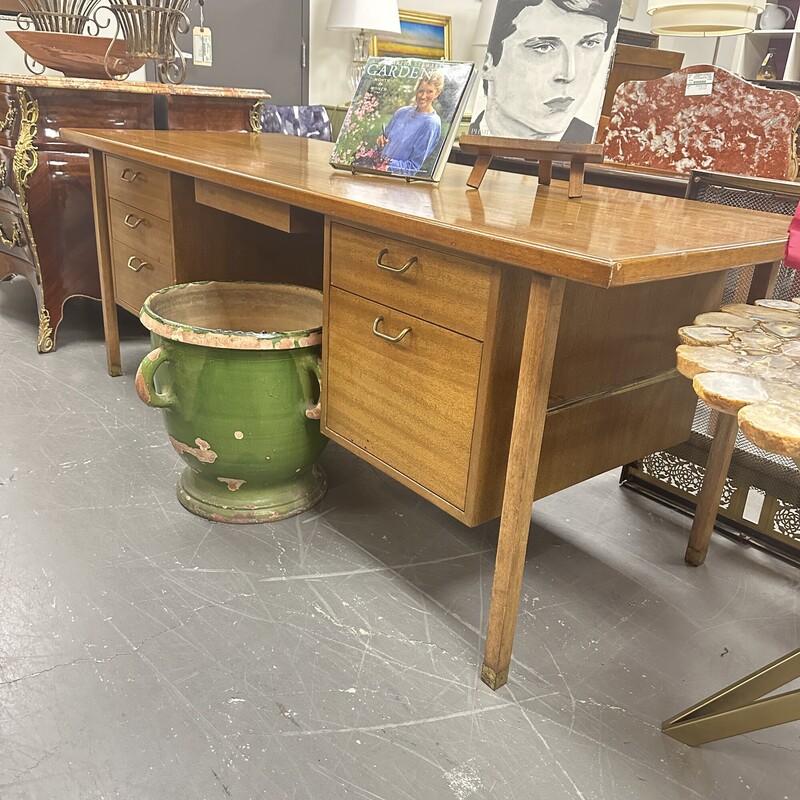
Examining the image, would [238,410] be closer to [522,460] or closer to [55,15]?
[522,460]

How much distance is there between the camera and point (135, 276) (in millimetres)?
2188

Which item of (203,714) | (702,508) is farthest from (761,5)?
(203,714)

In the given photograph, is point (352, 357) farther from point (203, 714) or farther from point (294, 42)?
point (294, 42)

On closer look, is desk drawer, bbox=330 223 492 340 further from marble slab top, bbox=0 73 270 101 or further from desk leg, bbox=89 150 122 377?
marble slab top, bbox=0 73 270 101

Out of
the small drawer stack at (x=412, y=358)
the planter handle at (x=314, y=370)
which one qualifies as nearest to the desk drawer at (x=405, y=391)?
the small drawer stack at (x=412, y=358)

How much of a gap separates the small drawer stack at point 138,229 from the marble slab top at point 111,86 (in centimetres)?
44

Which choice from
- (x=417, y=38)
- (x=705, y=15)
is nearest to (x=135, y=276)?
(x=705, y=15)

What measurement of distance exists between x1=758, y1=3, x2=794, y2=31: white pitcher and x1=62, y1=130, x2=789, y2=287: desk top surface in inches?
178

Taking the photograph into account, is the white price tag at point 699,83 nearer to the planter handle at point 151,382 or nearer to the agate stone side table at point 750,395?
the agate stone side table at point 750,395

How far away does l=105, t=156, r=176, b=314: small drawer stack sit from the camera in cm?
197

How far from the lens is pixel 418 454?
1282 mm

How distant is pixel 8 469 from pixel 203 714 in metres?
1.02

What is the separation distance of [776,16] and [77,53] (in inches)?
184

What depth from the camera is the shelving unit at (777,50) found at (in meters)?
5.14
